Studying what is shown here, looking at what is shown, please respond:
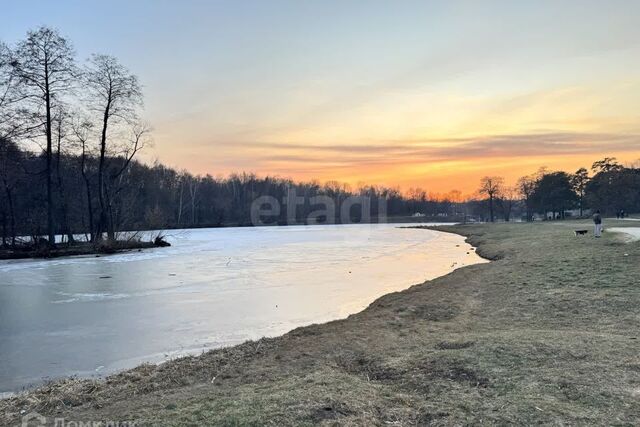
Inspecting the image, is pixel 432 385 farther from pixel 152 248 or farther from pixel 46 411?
pixel 152 248

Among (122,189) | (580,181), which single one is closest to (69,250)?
(122,189)

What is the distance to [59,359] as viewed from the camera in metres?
6.42

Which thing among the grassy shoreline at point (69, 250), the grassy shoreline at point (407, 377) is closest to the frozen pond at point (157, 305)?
the grassy shoreline at point (407, 377)

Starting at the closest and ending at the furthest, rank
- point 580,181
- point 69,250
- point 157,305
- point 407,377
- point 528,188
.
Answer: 1. point 407,377
2. point 157,305
3. point 69,250
4. point 580,181
5. point 528,188

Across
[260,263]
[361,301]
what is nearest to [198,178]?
[260,263]

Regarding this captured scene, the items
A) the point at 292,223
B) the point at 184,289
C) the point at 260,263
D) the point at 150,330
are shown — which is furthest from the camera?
the point at 292,223

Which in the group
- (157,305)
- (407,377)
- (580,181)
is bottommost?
(157,305)

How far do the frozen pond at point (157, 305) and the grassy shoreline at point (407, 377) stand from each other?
1.07 m

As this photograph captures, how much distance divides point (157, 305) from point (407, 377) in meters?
7.49

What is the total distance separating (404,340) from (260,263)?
44.1ft

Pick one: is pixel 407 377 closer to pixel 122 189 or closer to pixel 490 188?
pixel 122 189

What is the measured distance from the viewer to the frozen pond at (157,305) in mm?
6705

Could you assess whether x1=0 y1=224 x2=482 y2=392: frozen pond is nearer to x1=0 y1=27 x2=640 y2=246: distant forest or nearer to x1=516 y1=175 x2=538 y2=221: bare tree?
x1=0 y1=27 x2=640 y2=246: distant forest

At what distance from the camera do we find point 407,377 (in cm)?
477
